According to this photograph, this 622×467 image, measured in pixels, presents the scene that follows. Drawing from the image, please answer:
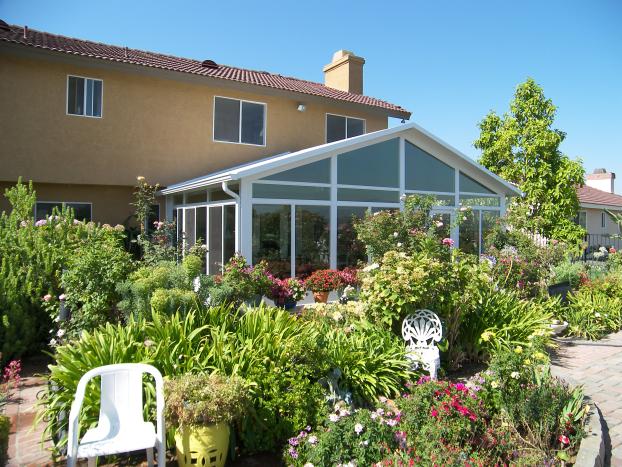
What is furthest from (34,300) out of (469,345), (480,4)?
(480,4)

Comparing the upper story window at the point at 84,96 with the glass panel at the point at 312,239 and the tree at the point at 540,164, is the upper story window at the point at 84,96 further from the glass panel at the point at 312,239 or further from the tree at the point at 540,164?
the tree at the point at 540,164

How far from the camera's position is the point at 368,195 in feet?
40.9

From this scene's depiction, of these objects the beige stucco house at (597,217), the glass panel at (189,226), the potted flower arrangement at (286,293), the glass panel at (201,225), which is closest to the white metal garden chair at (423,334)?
the potted flower arrangement at (286,293)

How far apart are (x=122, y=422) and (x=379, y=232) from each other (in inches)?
278

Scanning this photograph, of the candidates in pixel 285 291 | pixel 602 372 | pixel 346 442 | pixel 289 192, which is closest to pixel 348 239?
pixel 289 192

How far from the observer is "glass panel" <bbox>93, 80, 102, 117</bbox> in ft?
43.3

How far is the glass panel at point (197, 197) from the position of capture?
1250cm

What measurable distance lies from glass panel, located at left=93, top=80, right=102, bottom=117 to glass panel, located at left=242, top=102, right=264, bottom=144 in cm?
455

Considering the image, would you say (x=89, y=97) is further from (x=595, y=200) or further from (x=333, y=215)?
(x=595, y=200)

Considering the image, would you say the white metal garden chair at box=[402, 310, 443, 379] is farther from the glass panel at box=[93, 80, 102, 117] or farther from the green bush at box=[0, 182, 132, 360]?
the glass panel at box=[93, 80, 102, 117]

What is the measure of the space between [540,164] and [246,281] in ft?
50.0

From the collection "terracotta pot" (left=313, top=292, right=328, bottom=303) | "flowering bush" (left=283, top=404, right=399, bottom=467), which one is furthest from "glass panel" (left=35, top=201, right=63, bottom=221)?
"flowering bush" (left=283, top=404, right=399, bottom=467)

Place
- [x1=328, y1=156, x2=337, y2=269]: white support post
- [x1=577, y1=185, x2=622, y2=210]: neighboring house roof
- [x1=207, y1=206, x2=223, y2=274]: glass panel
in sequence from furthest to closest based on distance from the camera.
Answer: [x1=577, y1=185, x2=622, y2=210]: neighboring house roof < [x1=328, y1=156, x2=337, y2=269]: white support post < [x1=207, y1=206, x2=223, y2=274]: glass panel

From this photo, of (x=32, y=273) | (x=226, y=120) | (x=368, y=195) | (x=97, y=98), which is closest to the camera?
(x=32, y=273)
